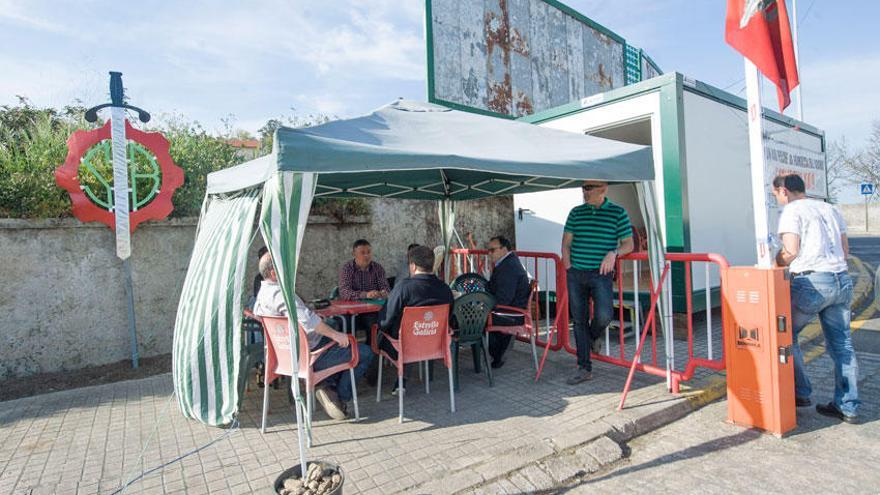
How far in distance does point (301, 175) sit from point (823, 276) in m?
3.55

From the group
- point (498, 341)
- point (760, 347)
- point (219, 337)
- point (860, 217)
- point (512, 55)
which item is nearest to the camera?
point (760, 347)

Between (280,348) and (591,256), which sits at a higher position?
(591,256)

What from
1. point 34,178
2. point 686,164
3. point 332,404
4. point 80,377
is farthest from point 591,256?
point 34,178

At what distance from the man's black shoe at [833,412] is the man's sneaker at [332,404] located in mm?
3492

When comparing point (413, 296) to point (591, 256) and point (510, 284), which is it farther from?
point (591, 256)

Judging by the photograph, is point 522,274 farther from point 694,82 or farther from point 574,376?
point 694,82

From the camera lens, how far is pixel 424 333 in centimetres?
379

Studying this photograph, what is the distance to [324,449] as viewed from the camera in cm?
326

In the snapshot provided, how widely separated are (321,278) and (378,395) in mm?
2843

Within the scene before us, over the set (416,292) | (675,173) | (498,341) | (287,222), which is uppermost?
(675,173)

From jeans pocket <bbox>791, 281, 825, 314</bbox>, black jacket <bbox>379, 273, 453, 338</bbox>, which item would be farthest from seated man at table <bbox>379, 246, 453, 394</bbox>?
jeans pocket <bbox>791, 281, 825, 314</bbox>

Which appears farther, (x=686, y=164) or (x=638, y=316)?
(x=686, y=164)

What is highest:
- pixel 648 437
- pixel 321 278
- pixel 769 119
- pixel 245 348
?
pixel 769 119

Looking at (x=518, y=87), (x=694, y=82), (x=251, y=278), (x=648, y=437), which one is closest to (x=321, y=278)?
(x=251, y=278)
